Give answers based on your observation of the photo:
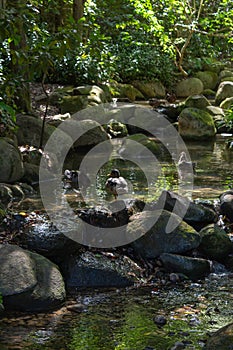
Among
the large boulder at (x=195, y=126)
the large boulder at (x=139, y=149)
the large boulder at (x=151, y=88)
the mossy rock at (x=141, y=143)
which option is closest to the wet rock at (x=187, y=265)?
the large boulder at (x=139, y=149)

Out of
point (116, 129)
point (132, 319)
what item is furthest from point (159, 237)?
point (116, 129)

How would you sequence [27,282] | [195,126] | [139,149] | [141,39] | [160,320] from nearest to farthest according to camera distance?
[160,320], [27,282], [139,149], [195,126], [141,39]

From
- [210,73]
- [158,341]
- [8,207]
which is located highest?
[210,73]

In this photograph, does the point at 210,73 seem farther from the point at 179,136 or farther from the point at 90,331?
the point at 90,331

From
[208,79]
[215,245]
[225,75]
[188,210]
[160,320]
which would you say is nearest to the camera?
[160,320]

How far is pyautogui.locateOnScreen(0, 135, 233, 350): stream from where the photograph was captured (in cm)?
421

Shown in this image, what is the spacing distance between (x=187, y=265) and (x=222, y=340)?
224 centimetres

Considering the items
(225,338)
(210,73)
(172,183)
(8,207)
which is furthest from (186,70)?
(225,338)

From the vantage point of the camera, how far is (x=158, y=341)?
421 centimetres

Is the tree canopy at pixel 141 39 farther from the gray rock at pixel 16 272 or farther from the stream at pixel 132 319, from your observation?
the stream at pixel 132 319

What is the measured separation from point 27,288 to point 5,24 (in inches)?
107

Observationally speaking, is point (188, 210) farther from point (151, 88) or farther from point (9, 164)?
point (151, 88)

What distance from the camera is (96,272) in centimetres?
563

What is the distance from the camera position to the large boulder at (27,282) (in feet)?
15.7
